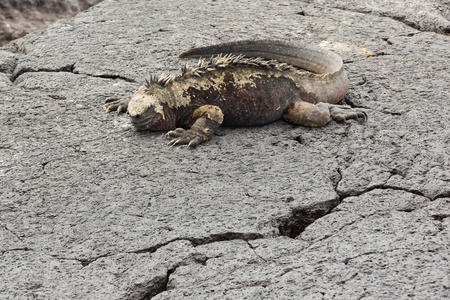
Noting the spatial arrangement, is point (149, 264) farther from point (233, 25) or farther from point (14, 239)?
point (233, 25)

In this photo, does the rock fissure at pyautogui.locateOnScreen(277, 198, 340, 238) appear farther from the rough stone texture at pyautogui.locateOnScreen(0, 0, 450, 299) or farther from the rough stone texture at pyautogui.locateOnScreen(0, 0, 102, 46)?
the rough stone texture at pyautogui.locateOnScreen(0, 0, 102, 46)

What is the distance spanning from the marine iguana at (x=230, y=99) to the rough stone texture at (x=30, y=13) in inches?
122

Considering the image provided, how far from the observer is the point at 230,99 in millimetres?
4379

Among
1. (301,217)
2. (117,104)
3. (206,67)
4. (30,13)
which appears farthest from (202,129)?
(30,13)

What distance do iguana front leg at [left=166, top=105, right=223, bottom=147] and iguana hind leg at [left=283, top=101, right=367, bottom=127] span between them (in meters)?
0.65

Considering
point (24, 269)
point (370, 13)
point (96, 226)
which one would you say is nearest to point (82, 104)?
point (96, 226)

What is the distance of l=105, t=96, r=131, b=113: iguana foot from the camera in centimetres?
459

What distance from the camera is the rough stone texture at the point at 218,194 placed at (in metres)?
2.97

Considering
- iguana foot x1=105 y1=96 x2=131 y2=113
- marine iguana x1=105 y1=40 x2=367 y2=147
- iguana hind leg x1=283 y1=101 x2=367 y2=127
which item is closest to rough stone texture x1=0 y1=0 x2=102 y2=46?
iguana foot x1=105 y1=96 x2=131 y2=113

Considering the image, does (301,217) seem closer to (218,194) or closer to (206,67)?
(218,194)

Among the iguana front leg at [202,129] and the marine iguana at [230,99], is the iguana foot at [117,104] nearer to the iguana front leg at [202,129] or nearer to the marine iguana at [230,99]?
the marine iguana at [230,99]

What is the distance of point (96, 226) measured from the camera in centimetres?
335

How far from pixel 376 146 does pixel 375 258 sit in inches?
52.7

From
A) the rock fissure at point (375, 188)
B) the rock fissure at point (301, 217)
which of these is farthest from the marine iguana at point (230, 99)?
the rock fissure at point (301, 217)
